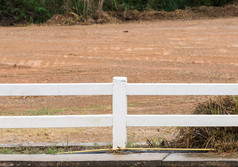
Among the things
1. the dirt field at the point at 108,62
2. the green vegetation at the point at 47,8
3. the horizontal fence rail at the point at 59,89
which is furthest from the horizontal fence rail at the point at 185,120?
the green vegetation at the point at 47,8

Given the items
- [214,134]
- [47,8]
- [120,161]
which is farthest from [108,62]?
[47,8]

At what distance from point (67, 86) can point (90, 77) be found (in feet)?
32.1

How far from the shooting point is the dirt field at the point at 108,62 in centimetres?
1223

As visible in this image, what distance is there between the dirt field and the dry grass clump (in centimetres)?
166

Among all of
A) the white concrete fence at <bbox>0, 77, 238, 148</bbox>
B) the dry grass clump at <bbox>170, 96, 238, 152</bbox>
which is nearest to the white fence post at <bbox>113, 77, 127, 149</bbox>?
the white concrete fence at <bbox>0, 77, 238, 148</bbox>

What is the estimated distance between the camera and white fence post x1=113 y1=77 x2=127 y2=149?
6.53m

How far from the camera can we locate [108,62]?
18406 mm

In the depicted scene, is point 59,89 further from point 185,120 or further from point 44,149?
point 185,120

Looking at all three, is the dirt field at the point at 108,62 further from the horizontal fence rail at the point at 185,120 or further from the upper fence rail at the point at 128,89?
the upper fence rail at the point at 128,89

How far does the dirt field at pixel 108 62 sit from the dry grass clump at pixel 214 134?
1.66 meters

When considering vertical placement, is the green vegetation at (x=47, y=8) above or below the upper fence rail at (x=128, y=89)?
above

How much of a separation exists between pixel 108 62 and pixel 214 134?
11808 mm

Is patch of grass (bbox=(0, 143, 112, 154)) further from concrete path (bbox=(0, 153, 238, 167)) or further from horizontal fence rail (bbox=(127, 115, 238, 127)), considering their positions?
horizontal fence rail (bbox=(127, 115, 238, 127))

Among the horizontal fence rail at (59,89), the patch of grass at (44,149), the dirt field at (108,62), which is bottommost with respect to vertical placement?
the patch of grass at (44,149)
